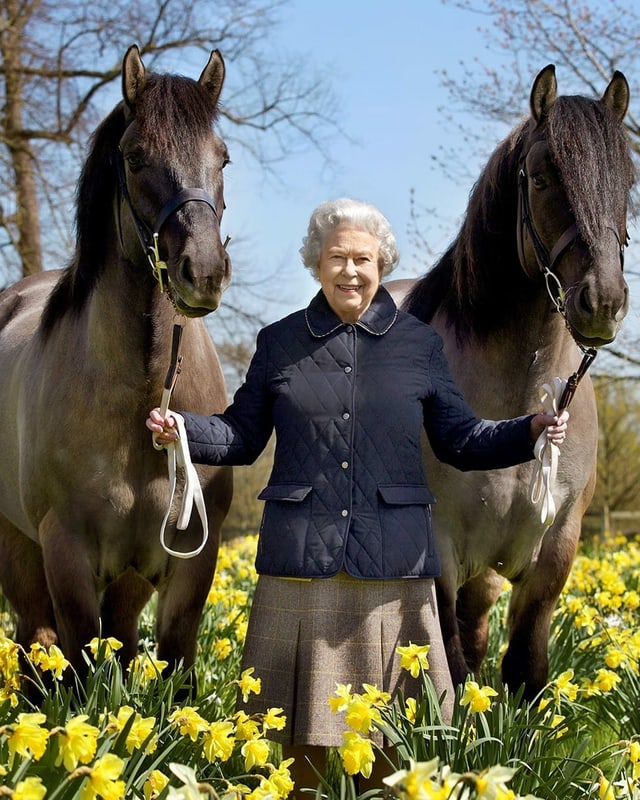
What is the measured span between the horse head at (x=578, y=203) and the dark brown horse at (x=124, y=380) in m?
1.08

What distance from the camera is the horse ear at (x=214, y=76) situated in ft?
12.1

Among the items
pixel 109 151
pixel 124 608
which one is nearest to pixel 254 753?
pixel 109 151

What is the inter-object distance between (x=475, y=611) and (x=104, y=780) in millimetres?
3046

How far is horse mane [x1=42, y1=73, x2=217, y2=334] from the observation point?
11.1 feet

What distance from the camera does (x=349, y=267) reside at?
319 cm

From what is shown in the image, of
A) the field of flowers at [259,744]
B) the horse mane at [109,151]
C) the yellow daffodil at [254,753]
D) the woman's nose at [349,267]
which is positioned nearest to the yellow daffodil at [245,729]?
the field of flowers at [259,744]

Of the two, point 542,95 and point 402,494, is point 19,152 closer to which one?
point 542,95

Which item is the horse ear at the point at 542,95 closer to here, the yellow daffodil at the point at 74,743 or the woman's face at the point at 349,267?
the woman's face at the point at 349,267

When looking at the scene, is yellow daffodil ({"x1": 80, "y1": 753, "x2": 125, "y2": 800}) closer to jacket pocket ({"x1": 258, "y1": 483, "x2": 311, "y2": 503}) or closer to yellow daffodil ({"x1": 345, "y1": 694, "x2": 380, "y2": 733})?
yellow daffodil ({"x1": 345, "y1": 694, "x2": 380, "y2": 733})

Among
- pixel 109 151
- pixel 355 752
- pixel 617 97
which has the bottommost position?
pixel 355 752

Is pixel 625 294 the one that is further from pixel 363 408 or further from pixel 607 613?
pixel 607 613

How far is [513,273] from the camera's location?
385 cm

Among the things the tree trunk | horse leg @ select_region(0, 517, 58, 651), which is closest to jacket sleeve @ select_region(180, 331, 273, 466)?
horse leg @ select_region(0, 517, 58, 651)

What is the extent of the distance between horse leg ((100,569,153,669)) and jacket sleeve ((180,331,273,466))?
1533 mm
